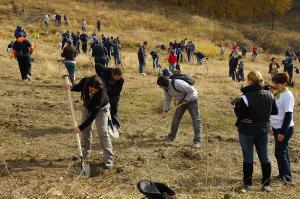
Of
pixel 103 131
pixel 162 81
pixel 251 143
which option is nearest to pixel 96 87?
pixel 103 131

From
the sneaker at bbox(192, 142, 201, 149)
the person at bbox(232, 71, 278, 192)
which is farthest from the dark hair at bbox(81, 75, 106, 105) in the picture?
the sneaker at bbox(192, 142, 201, 149)

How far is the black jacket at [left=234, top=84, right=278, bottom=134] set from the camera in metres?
5.96

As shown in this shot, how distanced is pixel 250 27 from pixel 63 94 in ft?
150

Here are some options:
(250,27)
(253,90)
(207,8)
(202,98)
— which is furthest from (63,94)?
(207,8)

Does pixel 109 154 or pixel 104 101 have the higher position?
pixel 104 101

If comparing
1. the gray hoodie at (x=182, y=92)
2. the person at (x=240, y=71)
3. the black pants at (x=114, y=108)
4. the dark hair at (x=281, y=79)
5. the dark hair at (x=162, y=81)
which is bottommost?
the person at (x=240, y=71)

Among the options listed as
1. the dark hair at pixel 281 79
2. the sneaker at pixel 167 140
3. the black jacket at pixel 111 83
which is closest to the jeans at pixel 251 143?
the dark hair at pixel 281 79

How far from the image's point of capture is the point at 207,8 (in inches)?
2424

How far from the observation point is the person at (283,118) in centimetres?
645

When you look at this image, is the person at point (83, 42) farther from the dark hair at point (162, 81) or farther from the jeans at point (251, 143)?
the jeans at point (251, 143)

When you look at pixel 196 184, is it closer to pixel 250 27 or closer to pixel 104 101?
pixel 104 101

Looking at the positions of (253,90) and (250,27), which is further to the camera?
(250,27)

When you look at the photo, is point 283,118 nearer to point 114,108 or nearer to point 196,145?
point 196,145

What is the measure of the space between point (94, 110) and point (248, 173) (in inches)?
92.2
